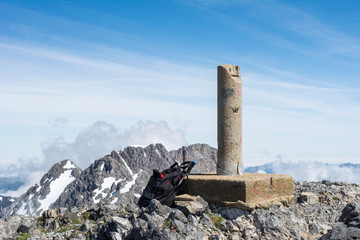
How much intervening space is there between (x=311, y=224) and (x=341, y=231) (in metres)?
5.57

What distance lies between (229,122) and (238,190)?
3.44m

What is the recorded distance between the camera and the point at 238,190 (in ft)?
48.3

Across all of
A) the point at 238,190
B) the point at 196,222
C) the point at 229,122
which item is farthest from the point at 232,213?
the point at 229,122

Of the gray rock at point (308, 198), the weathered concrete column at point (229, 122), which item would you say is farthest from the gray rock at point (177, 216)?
the gray rock at point (308, 198)

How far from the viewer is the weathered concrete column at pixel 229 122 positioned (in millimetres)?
16703

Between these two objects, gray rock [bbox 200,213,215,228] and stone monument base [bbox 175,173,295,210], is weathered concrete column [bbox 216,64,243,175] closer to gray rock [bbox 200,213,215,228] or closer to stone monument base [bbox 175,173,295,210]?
stone monument base [bbox 175,173,295,210]

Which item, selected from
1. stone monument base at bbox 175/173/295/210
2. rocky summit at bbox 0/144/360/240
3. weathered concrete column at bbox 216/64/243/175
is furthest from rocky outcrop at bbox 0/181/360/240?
weathered concrete column at bbox 216/64/243/175

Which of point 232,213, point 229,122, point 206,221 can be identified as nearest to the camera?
point 206,221

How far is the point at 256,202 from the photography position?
1490 centimetres

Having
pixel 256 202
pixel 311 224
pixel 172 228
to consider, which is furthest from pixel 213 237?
pixel 311 224

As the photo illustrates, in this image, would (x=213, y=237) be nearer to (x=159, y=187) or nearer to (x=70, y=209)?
(x=159, y=187)

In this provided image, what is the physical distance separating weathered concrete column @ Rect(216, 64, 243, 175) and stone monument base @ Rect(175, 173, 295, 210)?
3.05 feet

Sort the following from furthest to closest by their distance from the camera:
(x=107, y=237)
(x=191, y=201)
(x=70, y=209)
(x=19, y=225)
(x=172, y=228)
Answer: (x=70, y=209), (x=19, y=225), (x=191, y=201), (x=107, y=237), (x=172, y=228)

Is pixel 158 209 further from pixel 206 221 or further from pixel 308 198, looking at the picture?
pixel 308 198
